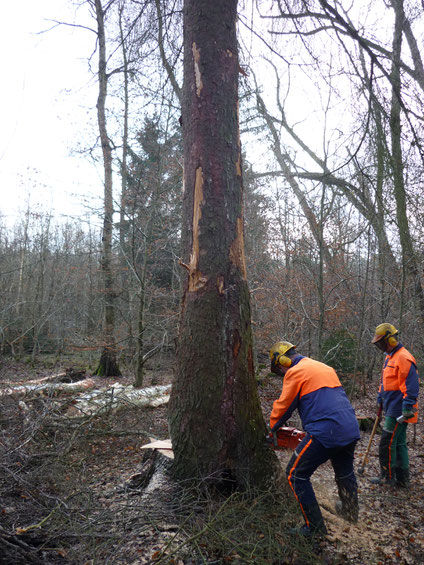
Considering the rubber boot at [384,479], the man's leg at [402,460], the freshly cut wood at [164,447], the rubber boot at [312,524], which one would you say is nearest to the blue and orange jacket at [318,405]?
the rubber boot at [312,524]

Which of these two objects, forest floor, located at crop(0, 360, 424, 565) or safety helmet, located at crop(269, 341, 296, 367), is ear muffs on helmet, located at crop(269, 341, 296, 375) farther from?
→ forest floor, located at crop(0, 360, 424, 565)

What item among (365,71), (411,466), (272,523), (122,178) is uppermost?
(122,178)

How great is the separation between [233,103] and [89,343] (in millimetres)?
9519

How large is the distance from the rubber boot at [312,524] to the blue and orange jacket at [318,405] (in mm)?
518

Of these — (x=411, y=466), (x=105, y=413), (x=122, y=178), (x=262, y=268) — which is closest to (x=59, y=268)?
(x=122, y=178)

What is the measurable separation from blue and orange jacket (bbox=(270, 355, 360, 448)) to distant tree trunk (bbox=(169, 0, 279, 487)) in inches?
11.7

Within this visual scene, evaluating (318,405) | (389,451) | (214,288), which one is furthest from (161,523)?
(389,451)

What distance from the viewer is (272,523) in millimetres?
2963

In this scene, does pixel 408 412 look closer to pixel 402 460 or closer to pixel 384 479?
pixel 402 460

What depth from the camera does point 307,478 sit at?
3215 mm

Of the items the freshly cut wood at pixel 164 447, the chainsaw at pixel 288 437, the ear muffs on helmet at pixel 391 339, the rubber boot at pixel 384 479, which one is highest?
the ear muffs on helmet at pixel 391 339

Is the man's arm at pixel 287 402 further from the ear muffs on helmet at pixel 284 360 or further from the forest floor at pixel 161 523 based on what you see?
the forest floor at pixel 161 523

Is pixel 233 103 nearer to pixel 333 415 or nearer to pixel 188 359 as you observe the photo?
pixel 188 359

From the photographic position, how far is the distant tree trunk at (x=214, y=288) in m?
3.24
